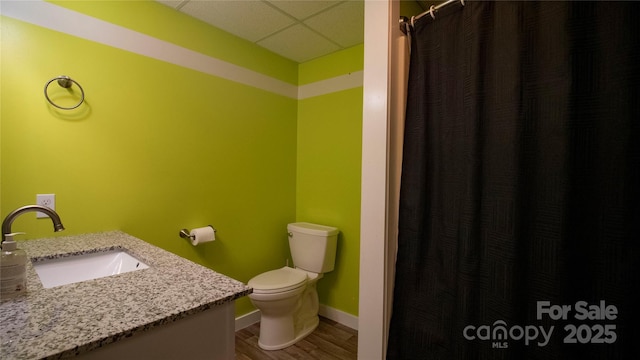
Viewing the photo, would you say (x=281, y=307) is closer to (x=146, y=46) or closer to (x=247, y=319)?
(x=247, y=319)

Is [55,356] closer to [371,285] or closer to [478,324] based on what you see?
[371,285]

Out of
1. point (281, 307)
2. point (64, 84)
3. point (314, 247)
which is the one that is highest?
point (64, 84)

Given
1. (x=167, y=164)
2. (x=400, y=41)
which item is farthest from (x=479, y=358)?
(x=167, y=164)

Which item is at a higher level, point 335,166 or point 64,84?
point 64,84

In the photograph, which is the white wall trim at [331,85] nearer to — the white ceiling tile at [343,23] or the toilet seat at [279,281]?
the white ceiling tile at [343,23]

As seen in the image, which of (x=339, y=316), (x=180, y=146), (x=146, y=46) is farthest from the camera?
(x=339, y=316)

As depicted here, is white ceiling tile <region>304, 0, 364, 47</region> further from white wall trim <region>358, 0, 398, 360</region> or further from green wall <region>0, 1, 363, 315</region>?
white wall trim <region>358, 0, 398, 360</region>

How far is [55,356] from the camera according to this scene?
0.50 meters

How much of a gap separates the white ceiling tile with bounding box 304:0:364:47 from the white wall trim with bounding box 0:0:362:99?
0.27 metres

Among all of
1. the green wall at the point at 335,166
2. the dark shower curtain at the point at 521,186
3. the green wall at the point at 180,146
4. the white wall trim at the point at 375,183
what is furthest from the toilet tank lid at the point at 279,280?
the dark shower curtain at the point at 521,186

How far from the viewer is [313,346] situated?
1874 mm

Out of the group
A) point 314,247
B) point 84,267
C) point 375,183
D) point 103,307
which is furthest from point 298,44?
point 103,307

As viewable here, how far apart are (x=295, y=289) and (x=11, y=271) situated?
139 centimetres

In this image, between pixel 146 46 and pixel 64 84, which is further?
pixel 146 46
